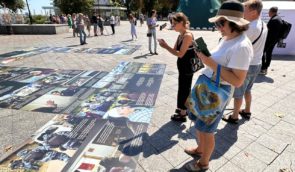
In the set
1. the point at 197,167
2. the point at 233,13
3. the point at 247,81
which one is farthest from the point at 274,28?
the point at 197,167

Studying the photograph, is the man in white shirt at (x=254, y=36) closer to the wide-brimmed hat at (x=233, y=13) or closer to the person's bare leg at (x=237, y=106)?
the person's bare leg at (x=237, y=106)

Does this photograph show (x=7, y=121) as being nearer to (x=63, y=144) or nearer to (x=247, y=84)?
(x=63, y=144)

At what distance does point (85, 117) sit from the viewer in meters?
3.87

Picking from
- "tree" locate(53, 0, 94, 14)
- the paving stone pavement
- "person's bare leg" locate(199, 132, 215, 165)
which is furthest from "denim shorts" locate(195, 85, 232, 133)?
"tree" locate(53, 0, 94, 14)

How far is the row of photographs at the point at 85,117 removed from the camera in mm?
2775

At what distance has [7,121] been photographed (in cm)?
376

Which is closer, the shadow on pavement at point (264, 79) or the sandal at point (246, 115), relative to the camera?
the sandal at point (246, 115)

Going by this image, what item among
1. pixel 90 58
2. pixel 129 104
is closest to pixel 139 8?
pixel 90 58

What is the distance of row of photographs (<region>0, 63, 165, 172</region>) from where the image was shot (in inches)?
109

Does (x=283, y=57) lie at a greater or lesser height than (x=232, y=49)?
lesser

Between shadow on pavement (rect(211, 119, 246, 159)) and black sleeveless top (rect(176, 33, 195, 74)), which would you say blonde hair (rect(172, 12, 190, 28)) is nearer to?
black sleeveless top (rect(176, 33, 195, 74))

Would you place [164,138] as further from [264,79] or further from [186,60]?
[264,79]

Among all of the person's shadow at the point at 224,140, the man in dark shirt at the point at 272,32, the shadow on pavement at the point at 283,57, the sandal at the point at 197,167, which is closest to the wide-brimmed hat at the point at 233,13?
the sandal at the point at 197,167

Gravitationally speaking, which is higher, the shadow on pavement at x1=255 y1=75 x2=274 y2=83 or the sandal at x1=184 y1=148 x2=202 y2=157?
the shadow on pavement at x1=255 y1=75 x2=274 y2=83
